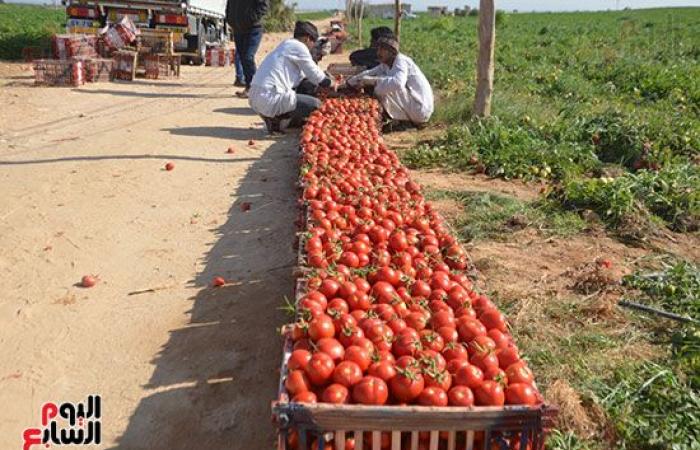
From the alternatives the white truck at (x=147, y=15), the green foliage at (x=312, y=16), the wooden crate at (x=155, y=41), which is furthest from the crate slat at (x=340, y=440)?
the green foliage at (x=312, y=16)

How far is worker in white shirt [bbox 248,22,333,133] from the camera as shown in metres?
8.69

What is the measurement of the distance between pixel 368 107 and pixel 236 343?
5365 millimetres

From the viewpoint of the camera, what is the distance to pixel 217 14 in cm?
2031

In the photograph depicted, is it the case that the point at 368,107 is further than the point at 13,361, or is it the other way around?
the point at 368,107

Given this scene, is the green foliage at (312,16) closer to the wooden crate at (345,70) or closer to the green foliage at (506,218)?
the wooden crate at (345,70)

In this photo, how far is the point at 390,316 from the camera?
3014 mm

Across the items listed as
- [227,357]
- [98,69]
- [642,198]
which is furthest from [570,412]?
[98,69]

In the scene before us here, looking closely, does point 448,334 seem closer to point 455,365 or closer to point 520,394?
point 455,365

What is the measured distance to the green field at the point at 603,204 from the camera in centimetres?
312

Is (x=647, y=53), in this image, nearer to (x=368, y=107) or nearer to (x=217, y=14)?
(x=217, y=14)

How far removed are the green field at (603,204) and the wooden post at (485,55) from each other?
1.15 feet

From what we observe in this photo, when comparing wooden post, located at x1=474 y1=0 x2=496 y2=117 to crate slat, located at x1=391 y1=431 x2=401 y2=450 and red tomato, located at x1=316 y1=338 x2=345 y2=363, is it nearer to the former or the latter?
red tomato, located at x1=316 y1=338 x2=345 y2=363

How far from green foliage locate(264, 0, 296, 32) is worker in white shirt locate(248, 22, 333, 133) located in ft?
101

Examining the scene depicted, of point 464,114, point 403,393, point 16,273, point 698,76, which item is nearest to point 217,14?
point 464,114
